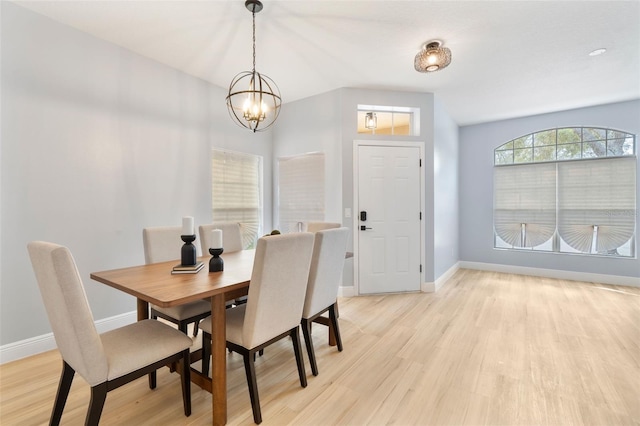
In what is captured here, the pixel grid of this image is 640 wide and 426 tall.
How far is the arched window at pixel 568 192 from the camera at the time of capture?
426 cm

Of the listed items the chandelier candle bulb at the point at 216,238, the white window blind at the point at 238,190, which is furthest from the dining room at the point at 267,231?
the chandelier candle bulb at the point at 216,238

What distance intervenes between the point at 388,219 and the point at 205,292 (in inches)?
114

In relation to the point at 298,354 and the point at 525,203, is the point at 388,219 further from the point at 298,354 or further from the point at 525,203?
the point at 525,203

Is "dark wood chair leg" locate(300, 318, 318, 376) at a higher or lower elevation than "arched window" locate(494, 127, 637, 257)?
lower

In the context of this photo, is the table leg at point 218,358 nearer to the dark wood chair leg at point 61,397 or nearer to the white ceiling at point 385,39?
the dark wood chair leg at point 61,397

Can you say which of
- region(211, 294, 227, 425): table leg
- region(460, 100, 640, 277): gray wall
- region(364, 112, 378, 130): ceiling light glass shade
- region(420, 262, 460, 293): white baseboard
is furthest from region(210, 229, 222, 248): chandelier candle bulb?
region(460, 100, 640, 277): gray wall

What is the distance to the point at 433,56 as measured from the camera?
2633mm

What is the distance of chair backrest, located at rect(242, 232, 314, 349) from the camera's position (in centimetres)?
154

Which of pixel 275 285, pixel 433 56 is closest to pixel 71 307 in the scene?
pixel 275 285

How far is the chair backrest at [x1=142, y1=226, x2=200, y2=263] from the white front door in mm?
2209

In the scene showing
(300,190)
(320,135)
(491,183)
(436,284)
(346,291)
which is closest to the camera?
(346,291)

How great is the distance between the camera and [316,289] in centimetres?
203

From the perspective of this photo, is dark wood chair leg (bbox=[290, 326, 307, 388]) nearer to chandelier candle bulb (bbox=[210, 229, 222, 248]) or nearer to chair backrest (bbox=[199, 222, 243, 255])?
chandelier candle bulb (bbox=[210, 229, 222, 248])


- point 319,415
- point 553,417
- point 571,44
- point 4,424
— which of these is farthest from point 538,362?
point 4,424
